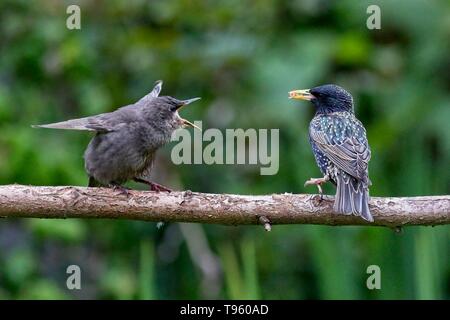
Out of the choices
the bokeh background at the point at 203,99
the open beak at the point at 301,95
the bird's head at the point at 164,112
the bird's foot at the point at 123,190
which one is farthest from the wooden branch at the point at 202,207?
the bokeh background at the point at 203,99

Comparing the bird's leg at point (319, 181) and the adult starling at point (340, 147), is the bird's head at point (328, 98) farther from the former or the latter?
the bird's leg at point (319, 181)

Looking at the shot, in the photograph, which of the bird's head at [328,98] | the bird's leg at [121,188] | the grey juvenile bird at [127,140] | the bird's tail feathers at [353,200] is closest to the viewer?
the bird's tail feathers at [353,200]

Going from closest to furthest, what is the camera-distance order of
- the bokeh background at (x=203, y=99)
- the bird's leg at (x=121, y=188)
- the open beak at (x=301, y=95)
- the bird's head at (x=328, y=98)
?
the bird's leg at (x=121, y=188) < the open beak at (x=301, y=95) < the bird's head at (x=328, y=98) < the bokeh background at (x=203, y=99)

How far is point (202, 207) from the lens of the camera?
448cm

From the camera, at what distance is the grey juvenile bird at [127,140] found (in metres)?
4.87

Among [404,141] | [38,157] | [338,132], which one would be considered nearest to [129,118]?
[338,132]

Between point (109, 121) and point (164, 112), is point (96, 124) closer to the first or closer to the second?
point (109, 121)

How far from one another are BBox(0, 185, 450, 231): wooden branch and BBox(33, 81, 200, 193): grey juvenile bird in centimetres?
29

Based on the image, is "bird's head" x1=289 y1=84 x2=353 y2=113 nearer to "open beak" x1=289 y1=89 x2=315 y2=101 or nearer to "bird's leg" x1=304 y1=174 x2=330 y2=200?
"open beak" x1=289 y1=89 x2=315 y2=101

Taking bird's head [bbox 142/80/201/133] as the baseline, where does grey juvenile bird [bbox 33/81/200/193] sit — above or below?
below

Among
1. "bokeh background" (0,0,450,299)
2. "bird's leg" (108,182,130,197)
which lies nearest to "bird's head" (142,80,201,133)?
"bird's leg" (108,182,130,197)

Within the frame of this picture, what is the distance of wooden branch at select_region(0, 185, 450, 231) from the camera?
4.48 metres

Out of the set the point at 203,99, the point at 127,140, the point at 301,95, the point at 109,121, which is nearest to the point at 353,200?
the point at 301,95

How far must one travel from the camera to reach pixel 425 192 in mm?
5570
